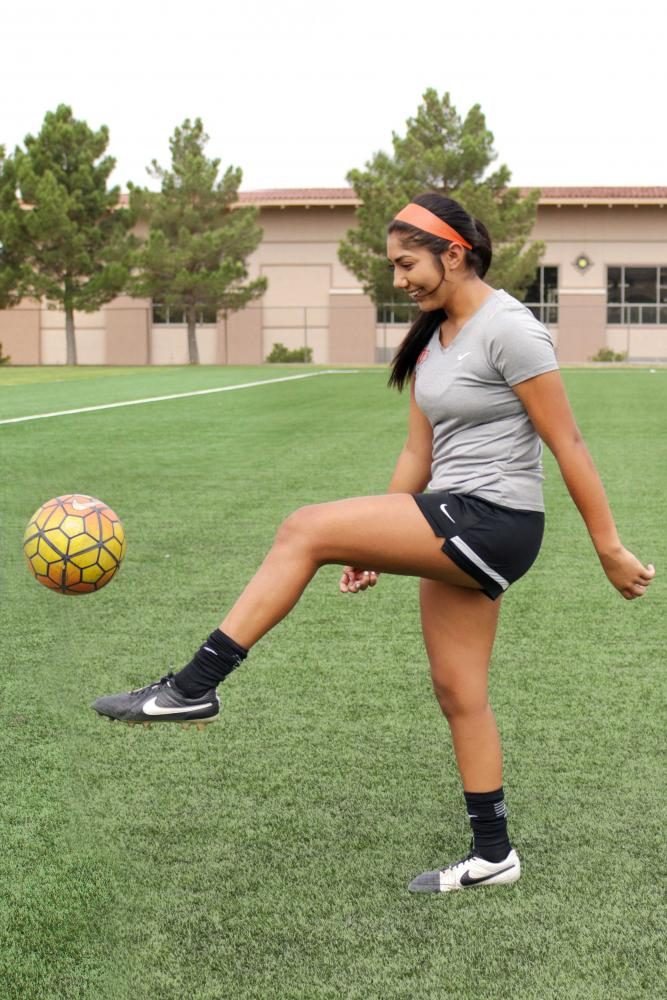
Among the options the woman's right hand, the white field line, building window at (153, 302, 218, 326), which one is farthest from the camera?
building window at (153, 302, 218, 326)

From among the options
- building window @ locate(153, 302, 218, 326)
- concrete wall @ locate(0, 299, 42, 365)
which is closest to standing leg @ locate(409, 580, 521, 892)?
building window @ locate(153, 302, 218, 326)

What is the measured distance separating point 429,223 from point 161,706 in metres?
1.52

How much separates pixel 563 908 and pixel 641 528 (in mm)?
6981

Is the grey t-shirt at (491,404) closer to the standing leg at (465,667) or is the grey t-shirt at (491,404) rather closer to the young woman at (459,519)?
the young woman at (459,519)

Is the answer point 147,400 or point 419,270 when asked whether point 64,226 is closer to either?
point 147,400

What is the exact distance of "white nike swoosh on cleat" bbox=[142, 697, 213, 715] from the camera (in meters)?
3.47

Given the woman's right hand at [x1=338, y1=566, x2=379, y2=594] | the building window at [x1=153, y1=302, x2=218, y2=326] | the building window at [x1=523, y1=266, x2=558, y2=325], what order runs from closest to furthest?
the woman's right hand at [x1=338, y1=566, x2=379, y2=594] → the building window at [x1=523, y1=266, x2=558, y2=325] → the building window at [x1=153, y1=302, x2=218, y2=326]

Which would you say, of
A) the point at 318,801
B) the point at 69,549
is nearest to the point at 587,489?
the point at 318,801

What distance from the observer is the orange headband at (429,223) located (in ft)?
11.8

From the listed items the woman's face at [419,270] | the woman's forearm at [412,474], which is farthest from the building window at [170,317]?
the woman's face at [419,270]

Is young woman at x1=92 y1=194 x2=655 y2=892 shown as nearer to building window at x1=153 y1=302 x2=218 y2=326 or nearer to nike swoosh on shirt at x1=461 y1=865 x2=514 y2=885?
nike swoosh on shirt at x1=461 y1=865 x2=514 y2=885

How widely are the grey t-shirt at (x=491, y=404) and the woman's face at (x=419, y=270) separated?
0.43 feet

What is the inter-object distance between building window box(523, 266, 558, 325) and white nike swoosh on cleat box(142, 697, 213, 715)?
57.8 metres

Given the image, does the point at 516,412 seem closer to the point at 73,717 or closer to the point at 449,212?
the point at 449,212
